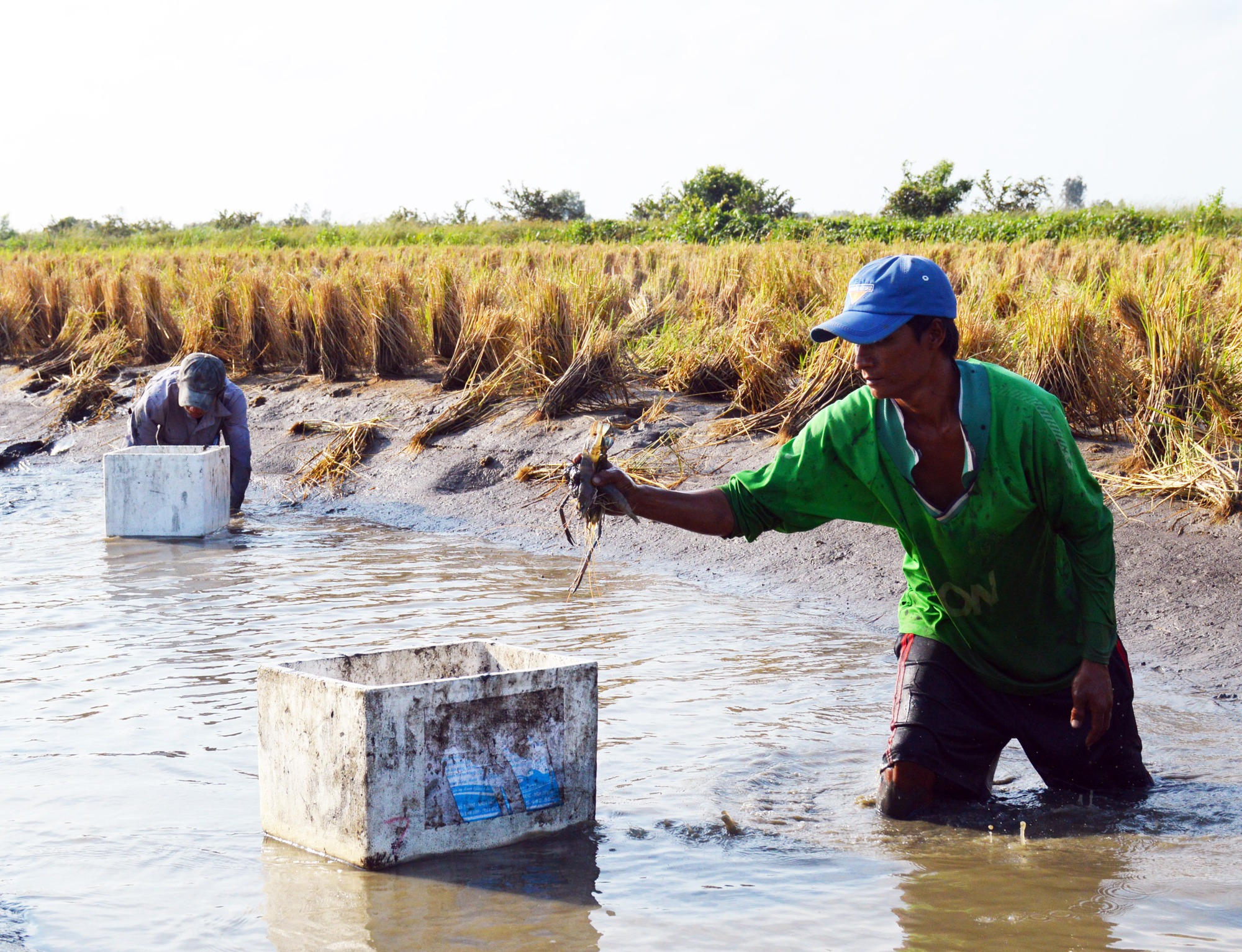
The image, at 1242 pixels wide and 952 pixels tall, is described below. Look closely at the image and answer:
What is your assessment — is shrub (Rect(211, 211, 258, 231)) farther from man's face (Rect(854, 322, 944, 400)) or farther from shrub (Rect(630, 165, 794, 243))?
man's face (Rect(854, 322, 944, 400))

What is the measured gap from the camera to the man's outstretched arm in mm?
3229

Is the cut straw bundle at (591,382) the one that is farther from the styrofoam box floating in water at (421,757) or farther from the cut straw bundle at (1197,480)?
the styrofoam box floating in water at (421,757)

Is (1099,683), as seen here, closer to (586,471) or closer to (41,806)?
(586,471)

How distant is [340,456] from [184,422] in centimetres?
158

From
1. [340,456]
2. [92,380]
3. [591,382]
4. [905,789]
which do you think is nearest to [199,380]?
[340,456]

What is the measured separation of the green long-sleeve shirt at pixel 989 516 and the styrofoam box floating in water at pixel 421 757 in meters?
0.73

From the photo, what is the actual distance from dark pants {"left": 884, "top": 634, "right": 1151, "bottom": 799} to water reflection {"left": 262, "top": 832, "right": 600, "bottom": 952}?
939 mm

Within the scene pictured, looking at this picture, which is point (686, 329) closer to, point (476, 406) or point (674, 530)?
point (476, 406)

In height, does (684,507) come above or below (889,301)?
below

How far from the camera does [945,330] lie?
319 cm

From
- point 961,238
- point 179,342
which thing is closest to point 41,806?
point 179,342

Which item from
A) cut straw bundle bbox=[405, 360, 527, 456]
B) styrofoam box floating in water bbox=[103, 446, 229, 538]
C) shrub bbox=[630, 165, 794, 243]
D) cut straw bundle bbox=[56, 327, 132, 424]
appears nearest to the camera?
styrofoam box floating in water bbox=[103, 446, 229, 538]

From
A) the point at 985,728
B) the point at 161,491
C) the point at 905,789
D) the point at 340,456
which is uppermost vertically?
the point at 340,456

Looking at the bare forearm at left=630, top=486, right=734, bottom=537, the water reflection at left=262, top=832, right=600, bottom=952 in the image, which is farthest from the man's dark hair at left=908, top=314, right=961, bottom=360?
the water reflection at left=262, top=832, right=600, bottom=952
